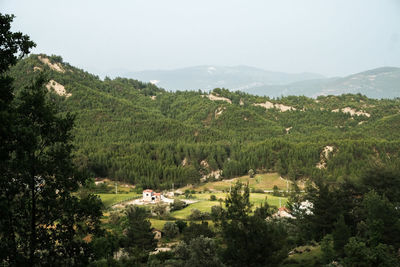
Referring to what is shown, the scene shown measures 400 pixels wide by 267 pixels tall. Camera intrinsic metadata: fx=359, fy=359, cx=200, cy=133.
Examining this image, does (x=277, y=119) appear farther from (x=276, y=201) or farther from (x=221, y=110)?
(x=276, y=201)

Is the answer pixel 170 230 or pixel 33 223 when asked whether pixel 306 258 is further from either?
pixel 170 230

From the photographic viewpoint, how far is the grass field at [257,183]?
88938 millimetres

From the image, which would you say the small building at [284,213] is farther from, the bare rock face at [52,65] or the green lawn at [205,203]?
the bare rock face at [52,65]

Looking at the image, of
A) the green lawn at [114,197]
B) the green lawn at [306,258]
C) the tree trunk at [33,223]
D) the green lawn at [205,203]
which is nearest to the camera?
the tree trunk at [33,223]

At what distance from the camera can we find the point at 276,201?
68625mm

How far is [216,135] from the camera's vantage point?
461 ft

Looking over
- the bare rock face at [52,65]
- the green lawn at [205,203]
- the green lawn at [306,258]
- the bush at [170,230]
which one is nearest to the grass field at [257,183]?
the green lawn at [205,203]

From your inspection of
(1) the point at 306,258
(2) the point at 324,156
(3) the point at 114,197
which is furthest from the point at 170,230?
(2) the point at 324,156

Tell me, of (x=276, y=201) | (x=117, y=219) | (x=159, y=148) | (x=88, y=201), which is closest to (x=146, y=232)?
(x=117, y=219)

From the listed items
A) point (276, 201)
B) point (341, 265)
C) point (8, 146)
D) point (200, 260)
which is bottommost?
point (276, 201)

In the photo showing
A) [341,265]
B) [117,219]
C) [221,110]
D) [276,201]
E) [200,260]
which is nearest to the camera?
[200,260]

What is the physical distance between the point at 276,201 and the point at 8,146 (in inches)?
2440

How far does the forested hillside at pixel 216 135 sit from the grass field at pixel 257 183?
2954 mm

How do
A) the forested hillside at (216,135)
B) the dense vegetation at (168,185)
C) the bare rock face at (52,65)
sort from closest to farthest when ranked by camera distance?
the dense vegetation at (168,185) < the forested hillside at (216,135) < the bare rock face at (52,65)
